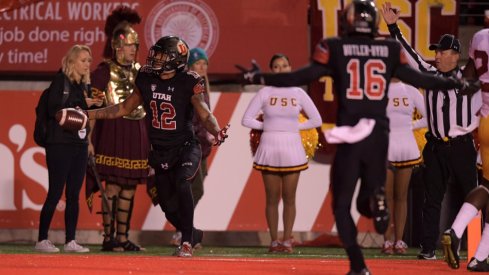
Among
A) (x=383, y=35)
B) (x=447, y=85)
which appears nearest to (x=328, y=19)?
(x=383, y=35)

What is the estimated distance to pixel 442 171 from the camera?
10.6 metres

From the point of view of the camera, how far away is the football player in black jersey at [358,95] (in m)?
7.54

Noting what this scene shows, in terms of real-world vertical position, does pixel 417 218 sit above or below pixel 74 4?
below

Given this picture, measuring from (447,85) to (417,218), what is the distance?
5148mm

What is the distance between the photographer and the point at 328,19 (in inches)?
524

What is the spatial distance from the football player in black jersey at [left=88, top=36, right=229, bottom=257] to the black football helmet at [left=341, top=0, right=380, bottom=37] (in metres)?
2.60

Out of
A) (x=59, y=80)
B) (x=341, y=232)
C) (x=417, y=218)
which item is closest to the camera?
(x=341, y=232)

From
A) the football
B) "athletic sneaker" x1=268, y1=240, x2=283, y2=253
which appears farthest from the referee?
the football

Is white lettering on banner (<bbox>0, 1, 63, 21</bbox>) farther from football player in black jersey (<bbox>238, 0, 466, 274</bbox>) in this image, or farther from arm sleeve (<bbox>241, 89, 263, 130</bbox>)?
football player in black jersey (<bbox>238, 0, 466, 274</bbox>)

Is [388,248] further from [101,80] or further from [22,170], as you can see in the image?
[22,170]

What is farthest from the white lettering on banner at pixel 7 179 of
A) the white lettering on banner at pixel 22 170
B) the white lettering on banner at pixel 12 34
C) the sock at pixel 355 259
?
the sock at pixel 355 259

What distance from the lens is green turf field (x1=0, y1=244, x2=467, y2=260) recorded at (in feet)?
37.0

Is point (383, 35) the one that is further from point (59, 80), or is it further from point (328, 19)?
point (59, 80)

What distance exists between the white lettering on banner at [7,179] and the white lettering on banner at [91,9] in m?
1.64
